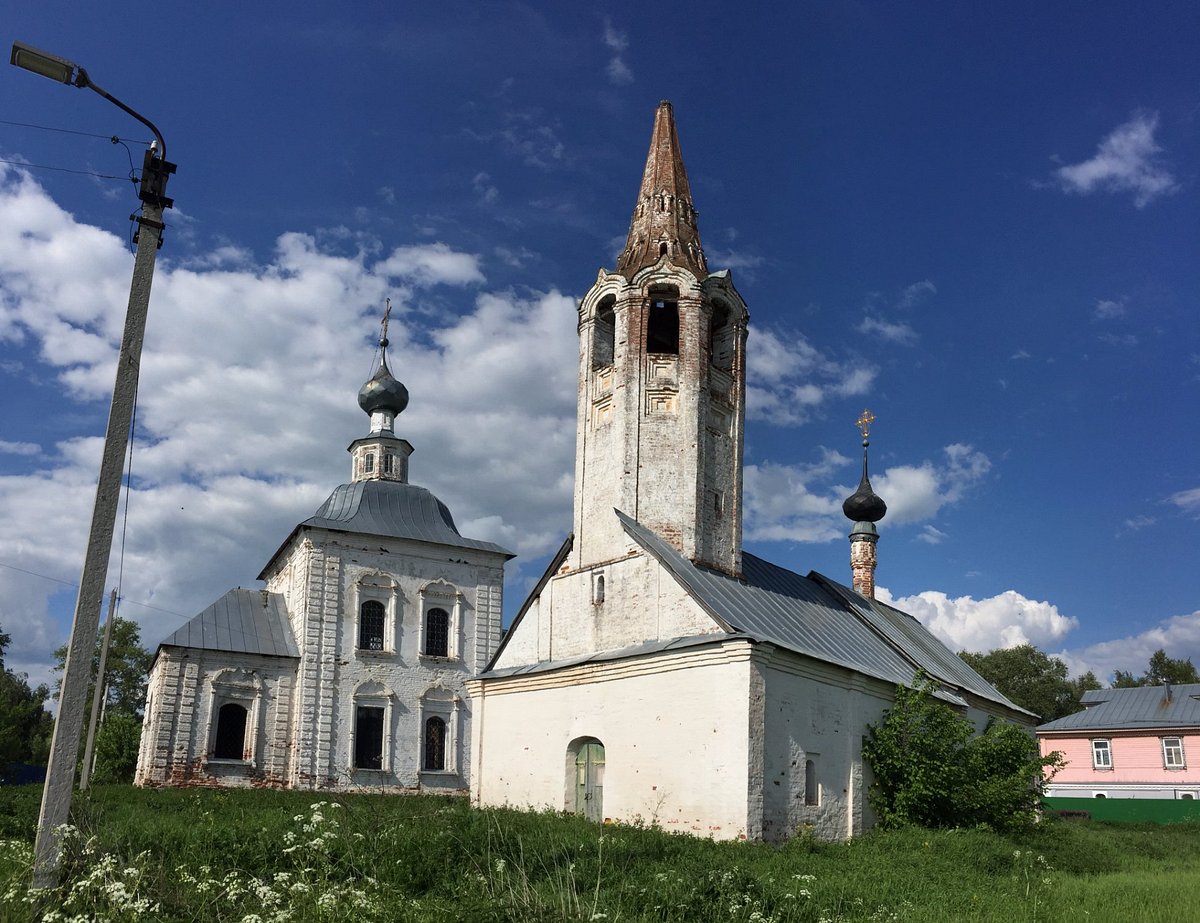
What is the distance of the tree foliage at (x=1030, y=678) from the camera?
2143 inches

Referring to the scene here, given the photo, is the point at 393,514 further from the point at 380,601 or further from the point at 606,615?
the point at 606,615

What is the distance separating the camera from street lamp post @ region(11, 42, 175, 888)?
7004 mm

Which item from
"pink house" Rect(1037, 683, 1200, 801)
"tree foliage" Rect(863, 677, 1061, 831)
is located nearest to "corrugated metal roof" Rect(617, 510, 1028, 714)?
"tree foliage" Rect(863, 677, 1061, 831)

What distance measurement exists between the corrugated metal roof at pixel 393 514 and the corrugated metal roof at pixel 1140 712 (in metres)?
24.2

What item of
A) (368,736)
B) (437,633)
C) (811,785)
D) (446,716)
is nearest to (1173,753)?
(446,716)

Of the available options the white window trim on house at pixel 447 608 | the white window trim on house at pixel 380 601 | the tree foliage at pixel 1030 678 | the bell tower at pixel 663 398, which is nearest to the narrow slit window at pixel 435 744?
the white window trim on house at pixel 447 608

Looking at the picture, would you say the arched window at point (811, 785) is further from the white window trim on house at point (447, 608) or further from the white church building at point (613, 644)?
the white window trim on house at point (447, 608)

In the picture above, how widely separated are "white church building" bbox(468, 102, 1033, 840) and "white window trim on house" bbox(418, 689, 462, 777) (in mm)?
7248

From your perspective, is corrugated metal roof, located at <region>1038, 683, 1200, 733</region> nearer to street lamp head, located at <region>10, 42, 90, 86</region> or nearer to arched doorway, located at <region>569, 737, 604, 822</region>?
arched doorway, located at <region>569, 737, 604, 822</region>

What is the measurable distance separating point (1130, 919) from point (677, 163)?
55.3 ft

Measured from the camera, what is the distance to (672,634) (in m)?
16.3

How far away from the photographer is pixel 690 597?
16.2 meters

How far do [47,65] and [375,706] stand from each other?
819 inches

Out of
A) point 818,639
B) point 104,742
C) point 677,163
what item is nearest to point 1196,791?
point 818,639
